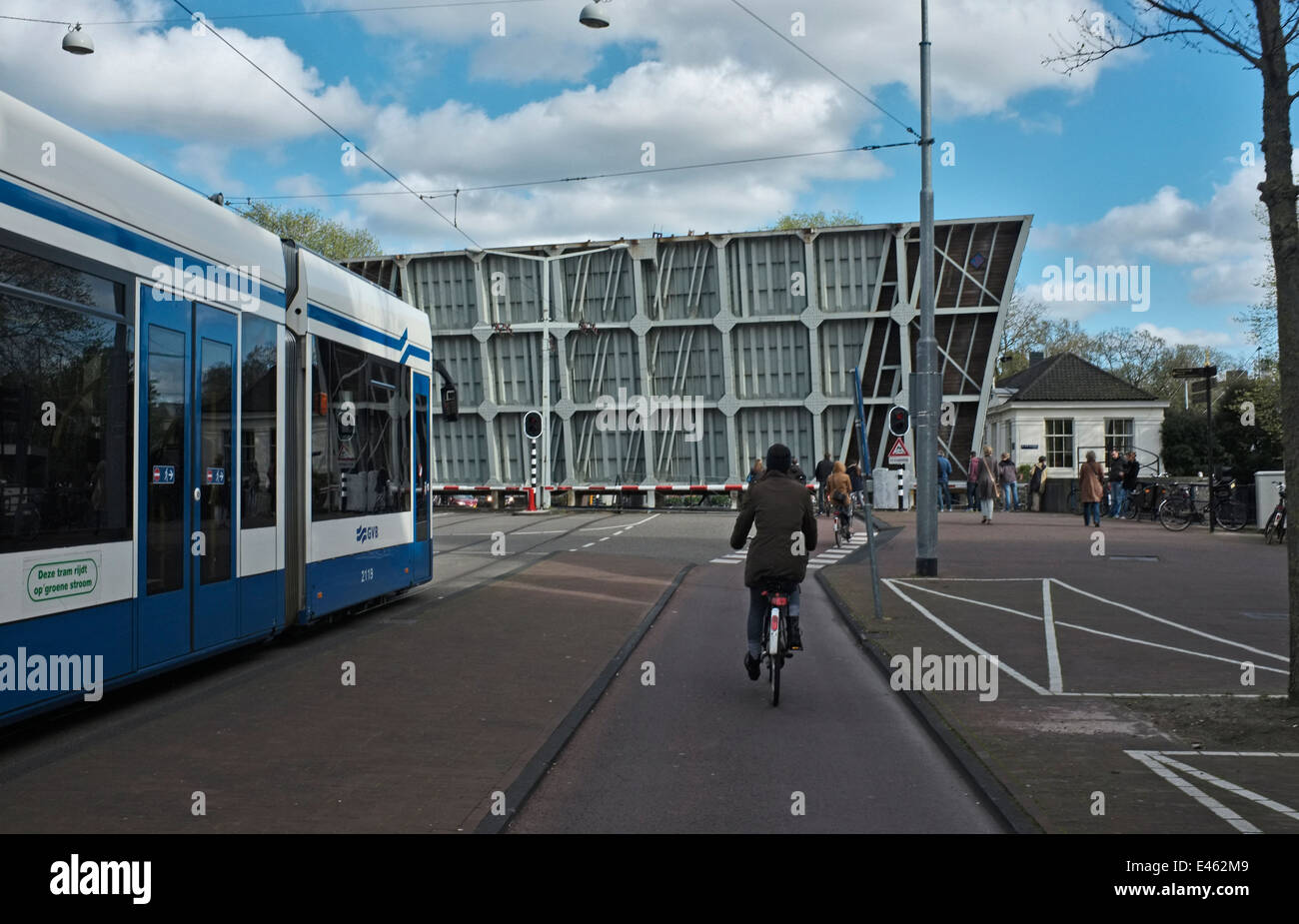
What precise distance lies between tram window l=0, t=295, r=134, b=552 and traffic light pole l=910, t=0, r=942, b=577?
440 inches

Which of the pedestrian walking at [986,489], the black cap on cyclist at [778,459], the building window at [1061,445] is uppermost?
the building window at [1061,445]

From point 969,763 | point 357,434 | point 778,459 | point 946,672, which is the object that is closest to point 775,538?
point 778,459

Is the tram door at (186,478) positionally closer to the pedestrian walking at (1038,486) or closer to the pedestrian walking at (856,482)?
the pedestrian walking at (856,482)

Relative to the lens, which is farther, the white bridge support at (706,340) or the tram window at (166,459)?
the white bridge support at (706,340)

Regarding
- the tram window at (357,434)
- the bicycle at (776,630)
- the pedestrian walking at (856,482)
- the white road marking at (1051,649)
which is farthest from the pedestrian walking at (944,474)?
the bicycle at (776,630)

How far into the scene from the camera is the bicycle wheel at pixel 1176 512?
26594 mm

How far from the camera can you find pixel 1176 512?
87.8 feet

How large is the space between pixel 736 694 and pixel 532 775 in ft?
9.41

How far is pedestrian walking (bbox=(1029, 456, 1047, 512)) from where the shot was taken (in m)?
36.4

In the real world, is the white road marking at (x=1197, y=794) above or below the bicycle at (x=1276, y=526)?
below

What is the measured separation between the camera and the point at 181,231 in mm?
8008

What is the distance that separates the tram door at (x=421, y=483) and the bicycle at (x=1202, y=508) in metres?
18.9
